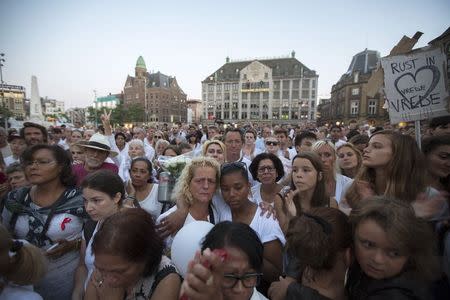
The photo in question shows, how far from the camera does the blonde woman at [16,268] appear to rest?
1603 millimetres

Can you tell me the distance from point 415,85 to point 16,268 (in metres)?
5.05

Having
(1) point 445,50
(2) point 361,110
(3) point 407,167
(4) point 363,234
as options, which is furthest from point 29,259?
(2) point 361,110

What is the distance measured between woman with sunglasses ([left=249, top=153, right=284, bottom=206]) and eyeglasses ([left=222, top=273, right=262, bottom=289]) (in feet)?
7.02

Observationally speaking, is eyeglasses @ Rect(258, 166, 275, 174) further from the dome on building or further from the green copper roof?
the green copper roof

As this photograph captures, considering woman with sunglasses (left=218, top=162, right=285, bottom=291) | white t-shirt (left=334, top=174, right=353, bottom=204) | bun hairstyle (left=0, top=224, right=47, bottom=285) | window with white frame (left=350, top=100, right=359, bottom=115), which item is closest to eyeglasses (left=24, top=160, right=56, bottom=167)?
bun hairstyle (left=0, top=224, right=47, bottom=285)

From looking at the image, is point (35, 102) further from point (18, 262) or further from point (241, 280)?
point (241, 280)

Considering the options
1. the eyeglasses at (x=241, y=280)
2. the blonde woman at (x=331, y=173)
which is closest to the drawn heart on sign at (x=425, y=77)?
the blonde woman at (x=331, y=173)

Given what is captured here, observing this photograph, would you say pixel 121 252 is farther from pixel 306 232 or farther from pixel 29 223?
pixel 29 223

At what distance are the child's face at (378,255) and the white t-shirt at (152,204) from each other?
110 inches

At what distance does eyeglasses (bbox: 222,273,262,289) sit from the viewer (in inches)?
53.9

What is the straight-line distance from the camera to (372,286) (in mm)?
1508

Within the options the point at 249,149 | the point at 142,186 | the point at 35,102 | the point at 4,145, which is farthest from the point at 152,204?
the point at 35,102

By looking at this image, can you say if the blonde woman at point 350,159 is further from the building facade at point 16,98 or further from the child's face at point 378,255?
the building facade at point 16,98

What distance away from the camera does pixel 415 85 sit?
3643 millimetres
